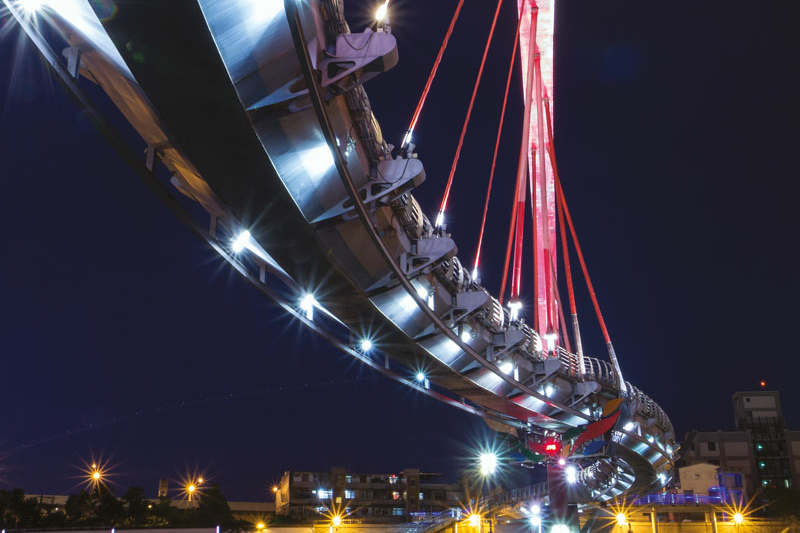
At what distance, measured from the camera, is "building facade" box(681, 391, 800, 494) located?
77.4 m

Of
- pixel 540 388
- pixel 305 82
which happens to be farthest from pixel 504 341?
pixel 305 82

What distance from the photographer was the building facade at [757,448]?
77.4 meters

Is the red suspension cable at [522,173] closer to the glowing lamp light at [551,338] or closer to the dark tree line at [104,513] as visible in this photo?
the glowing lamp light at [551,338]

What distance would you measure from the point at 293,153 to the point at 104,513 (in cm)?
3949

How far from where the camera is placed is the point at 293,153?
9.91 meters

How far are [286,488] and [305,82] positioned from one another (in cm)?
8521

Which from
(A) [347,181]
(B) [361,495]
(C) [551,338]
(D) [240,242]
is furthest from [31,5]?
(B) [361,495]

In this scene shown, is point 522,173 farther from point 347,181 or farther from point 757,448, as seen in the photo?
point 757,448

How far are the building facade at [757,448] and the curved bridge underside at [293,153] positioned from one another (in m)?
71.4

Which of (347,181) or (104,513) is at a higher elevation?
(347,181)

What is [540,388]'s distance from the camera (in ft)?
81.8

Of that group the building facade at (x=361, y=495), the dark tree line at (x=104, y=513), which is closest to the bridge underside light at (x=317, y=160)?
the dark tree line at (x=104, y=513)

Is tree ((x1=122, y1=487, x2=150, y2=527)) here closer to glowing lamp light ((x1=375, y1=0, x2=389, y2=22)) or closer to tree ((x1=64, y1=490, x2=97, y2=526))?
tree ((x1=64, y1=490, x2=97, y2=526))

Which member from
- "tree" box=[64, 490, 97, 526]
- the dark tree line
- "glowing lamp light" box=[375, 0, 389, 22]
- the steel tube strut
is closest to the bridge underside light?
the steel tube strut
